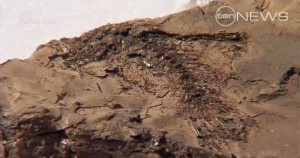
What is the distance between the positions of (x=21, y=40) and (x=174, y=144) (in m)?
2.18

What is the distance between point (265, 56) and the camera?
2.26m

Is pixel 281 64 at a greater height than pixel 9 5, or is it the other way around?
pixel 9 5

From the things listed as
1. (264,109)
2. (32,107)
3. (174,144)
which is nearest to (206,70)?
(264,109)

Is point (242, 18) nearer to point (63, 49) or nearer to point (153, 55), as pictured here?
point (153, 55)

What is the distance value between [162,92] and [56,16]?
1956mm

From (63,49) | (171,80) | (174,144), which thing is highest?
(63,49)
